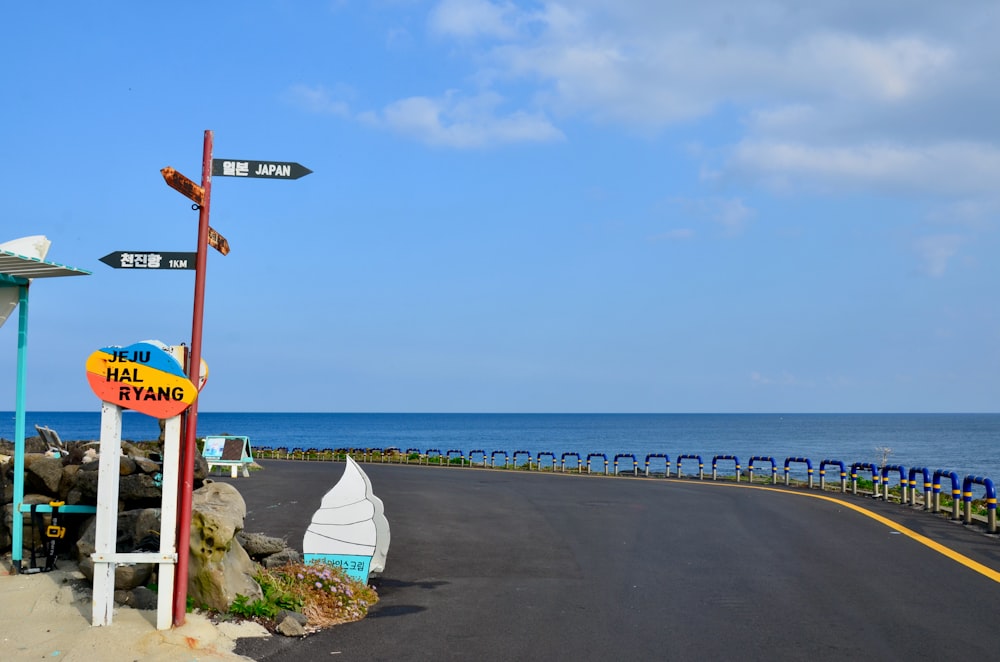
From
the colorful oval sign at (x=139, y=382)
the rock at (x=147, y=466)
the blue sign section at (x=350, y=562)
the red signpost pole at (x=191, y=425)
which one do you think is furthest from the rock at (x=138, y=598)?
the blue sign section at (x=350, y=562)

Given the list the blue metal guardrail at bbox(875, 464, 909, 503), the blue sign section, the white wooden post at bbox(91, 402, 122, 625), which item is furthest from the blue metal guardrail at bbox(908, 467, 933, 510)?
the white wooden post at bbox(91, 402, 122, 625)

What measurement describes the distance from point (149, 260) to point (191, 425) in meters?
1.59

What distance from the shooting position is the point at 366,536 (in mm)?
9734

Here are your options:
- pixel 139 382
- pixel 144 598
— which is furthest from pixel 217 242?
A: pixel 144 598

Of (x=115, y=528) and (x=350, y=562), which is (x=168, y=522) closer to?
(x=115, y=528)

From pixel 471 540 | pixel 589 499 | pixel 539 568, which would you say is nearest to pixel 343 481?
pixel 539 568

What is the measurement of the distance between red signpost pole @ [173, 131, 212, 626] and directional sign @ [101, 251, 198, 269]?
6.3 inches

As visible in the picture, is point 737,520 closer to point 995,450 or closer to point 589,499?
point 589,499

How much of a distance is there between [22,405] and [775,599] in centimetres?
820

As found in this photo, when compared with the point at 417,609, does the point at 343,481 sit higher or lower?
higher

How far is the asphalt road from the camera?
761cm

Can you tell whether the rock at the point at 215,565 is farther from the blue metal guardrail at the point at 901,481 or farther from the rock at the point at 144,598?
the blue metal guardrail at the point at 901,481

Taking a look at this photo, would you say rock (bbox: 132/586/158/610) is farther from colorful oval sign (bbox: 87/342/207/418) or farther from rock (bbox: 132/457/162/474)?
colorful oval sign (bbox: 87/342/207/418)

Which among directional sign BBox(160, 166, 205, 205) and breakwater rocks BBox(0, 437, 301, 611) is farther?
breakwater rocks BBox(0, 437, 301, 611)
